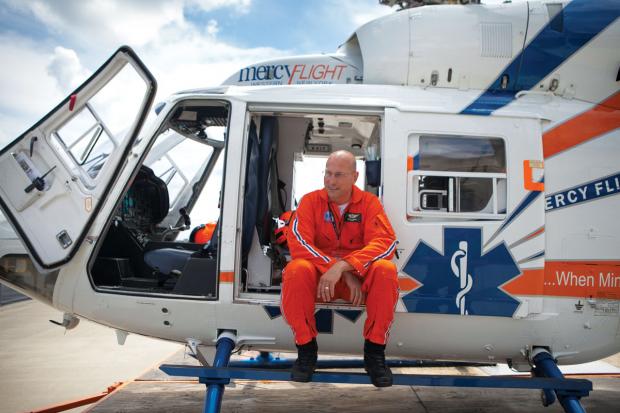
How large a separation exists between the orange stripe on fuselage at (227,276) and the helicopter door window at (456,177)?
133 cm

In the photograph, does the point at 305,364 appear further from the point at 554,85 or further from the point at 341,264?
the point at 554,85

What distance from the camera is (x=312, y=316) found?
2.65m

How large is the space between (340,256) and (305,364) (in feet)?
2.46

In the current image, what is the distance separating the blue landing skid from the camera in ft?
8.77

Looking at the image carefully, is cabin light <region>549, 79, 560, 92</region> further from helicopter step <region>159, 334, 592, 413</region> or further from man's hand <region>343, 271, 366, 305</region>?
man's hand <region>343, 271, 366, 305</region>

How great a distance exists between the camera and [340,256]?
2.96 metres

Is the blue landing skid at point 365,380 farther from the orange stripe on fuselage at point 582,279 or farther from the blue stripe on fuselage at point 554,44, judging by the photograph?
the blue stripe on fuselage at point 554,44

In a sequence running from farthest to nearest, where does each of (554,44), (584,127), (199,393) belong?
(199,393) < (554,44) < (584,127)

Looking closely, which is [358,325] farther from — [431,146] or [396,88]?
[396,88]

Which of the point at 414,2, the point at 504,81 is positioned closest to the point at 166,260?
the point at 504,81

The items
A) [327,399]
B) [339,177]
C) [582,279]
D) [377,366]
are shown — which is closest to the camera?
[377,366]

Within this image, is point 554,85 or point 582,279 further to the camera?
point 554,85

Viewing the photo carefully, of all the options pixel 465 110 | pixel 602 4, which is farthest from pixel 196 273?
pixel 602 4

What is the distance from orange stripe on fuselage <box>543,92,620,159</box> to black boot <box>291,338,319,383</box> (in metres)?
2.16
